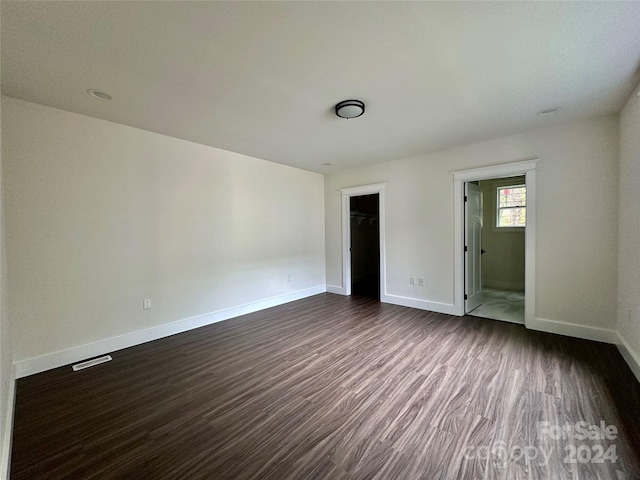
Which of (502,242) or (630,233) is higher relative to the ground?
(630,233)

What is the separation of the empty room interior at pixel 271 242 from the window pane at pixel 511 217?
82.8 inches

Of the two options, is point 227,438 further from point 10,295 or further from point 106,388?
point 10,295

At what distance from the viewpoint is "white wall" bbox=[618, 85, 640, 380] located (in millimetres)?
2346

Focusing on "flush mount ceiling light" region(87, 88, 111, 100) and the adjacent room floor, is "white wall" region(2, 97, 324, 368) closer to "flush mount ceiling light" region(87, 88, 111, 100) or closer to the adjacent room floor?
"flush mount ceiling light" region(87, 88, 111, 100)

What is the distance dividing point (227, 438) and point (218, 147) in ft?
11.8

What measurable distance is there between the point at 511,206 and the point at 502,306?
2.55 m

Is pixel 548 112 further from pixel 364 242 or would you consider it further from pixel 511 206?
pixel 364 242

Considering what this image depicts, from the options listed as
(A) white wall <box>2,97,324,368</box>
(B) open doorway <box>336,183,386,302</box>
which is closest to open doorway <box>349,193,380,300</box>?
(B) open doorway <box>336,183,386,302</box>

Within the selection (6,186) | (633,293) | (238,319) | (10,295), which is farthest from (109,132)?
(633,293)

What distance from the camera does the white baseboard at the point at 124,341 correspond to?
2.53 m

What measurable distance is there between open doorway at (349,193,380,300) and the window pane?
2756mm

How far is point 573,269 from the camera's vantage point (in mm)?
3180

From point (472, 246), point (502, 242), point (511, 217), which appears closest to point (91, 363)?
point (472, 246)

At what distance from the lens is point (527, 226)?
3.47m
